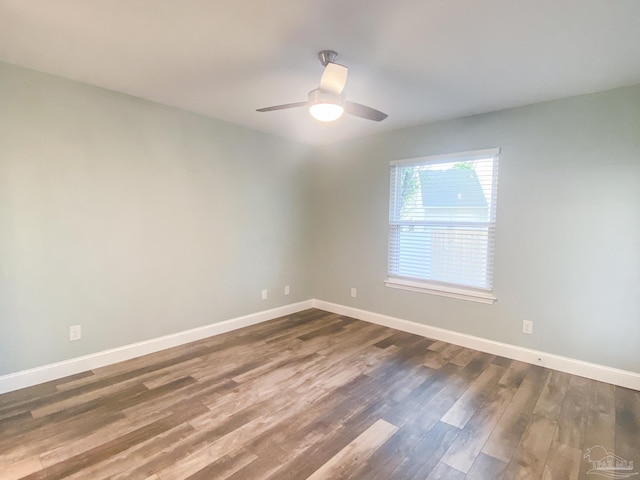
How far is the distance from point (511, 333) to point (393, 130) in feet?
8.52

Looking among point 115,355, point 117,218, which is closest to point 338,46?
point 117,218

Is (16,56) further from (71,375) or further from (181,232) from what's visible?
(71,375)

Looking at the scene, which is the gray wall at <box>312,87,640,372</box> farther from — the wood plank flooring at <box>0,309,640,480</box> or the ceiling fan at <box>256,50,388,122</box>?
the ceiling fan at <box>256,50,388,122</box>

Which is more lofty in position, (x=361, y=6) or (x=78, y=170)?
(x=361, y=6)

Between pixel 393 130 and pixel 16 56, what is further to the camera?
pixel 393 130

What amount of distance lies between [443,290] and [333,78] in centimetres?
260

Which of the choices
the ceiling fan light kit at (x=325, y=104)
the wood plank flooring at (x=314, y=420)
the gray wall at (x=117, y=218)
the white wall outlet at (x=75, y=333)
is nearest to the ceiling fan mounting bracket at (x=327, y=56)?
the ceiling fan light kit at (x=325, y=104)

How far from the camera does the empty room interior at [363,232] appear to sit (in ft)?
6.07

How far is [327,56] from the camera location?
84.8 inches

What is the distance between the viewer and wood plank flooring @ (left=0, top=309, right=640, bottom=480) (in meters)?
1.77

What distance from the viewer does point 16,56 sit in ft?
7.50

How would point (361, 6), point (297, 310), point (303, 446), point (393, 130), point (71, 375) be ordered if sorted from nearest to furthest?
point (361, 6)
point (303, 446)
point (71, 375)
point (393, 130)
point (297, 310)

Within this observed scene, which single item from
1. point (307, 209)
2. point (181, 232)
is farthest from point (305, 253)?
point (181, 232)

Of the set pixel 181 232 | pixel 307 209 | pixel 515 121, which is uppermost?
pixel 515 121
